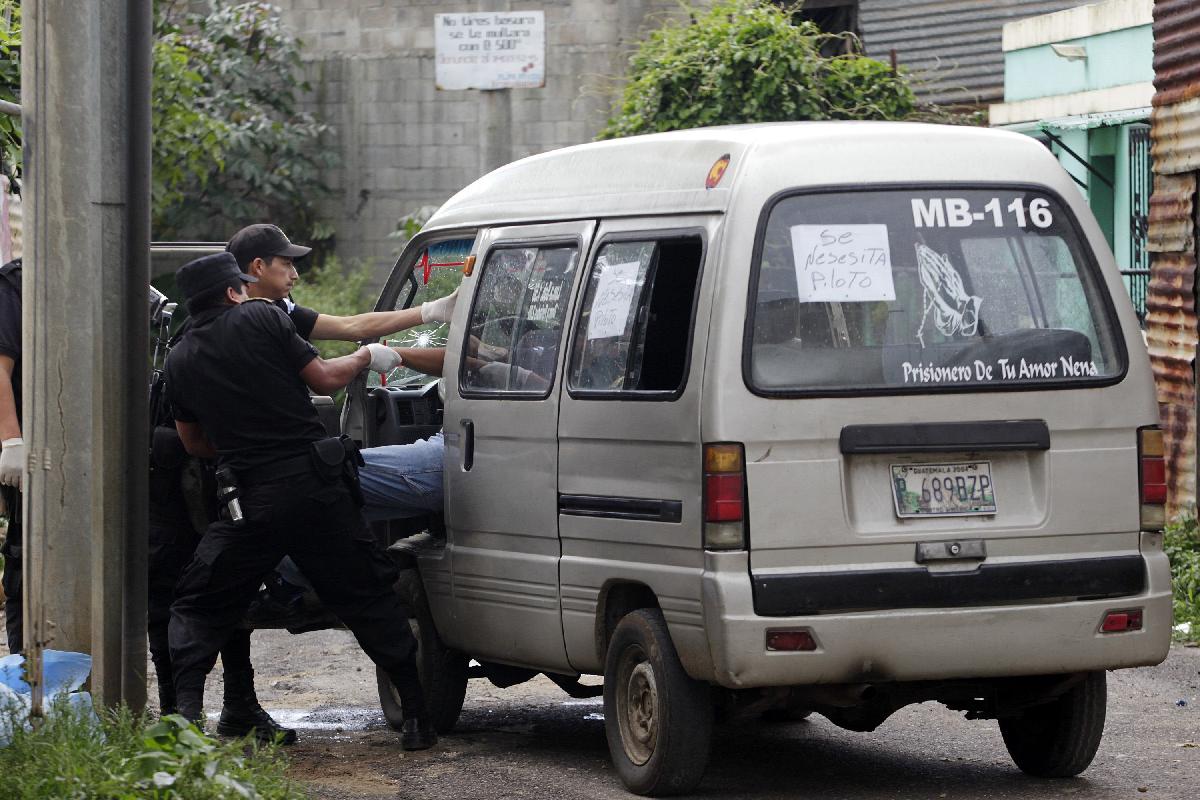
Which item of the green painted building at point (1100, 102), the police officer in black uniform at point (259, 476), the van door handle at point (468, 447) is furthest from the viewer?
the green painted building at point (1100, 102)

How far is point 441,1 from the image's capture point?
18766 mm

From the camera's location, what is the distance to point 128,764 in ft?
16.5

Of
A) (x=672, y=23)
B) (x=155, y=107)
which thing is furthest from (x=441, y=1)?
(x=155, y=107)

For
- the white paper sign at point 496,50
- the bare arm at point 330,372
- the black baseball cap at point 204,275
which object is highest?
the white paper sign at point 496,50

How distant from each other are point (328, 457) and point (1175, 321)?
5.97 m

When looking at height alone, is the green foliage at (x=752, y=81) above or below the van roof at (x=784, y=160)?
above

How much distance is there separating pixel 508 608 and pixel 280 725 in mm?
1340

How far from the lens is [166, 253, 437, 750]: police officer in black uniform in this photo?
6465mm

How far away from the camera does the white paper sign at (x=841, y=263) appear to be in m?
5.60

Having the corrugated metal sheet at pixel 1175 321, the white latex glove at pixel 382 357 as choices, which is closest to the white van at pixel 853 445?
the white latex glove at pixel 382 357

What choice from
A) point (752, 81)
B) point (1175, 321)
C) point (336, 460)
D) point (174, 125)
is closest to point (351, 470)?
point (336, 460)

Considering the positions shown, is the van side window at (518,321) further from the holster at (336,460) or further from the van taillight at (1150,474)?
the van taillight at (1150,474)

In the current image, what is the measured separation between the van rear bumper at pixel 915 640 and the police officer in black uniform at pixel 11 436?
2.60 meters

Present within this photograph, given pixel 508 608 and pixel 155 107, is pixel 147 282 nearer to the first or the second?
pixel 508 608
